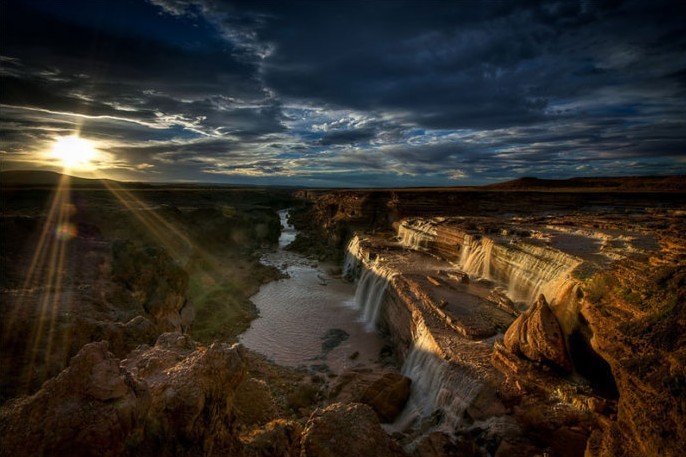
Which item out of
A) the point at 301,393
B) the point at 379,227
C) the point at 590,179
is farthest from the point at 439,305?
the point at 590,179

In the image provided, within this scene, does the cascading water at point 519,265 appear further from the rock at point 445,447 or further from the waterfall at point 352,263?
the waterfall at point 352,263

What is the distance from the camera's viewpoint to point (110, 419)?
420 centimetres

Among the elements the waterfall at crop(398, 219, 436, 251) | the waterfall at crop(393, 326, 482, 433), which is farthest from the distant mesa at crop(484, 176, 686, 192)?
the waterfall at crop(393, 326, 482, 433)

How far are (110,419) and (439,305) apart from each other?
1232cm

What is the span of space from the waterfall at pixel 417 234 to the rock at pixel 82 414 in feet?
77.3

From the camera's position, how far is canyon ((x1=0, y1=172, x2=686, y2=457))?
4.45 m

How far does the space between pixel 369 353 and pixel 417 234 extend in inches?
589

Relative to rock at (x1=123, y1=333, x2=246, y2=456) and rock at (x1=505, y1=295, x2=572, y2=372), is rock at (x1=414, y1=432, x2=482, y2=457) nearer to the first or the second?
rock at (x1=505, y1=295, x2=572, y2=372)

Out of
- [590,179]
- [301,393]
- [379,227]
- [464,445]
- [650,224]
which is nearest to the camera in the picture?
[464,445]

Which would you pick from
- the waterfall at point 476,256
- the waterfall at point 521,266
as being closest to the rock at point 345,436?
the waterfall at point 521,266

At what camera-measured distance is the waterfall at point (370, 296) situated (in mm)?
18648

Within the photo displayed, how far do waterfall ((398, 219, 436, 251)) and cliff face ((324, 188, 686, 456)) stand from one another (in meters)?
4.86

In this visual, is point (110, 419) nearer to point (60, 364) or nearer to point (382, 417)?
point (60, 364)

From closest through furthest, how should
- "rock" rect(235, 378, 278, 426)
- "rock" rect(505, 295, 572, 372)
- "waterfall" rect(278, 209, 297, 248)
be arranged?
"rock" rect(235, 378, 278, 426) → "rock" rect(505, 295, 572, 372) → "waterfall" rect(278, 209, 297, 248)
